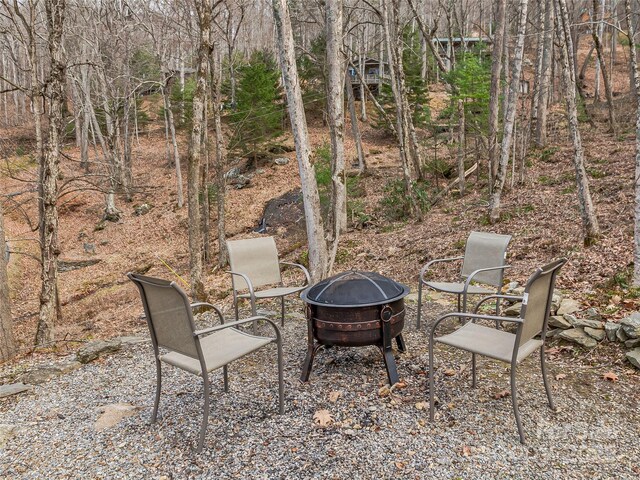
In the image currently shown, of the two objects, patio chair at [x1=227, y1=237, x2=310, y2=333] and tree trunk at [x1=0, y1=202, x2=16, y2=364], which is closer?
tree trunk at [x1=0, y1=202, x2=16, y2=364]

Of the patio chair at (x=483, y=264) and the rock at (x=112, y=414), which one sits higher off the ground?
the patio chair at (x=483, y=264)

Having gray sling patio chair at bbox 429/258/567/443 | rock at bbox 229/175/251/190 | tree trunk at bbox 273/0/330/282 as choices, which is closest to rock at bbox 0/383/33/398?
tree trunk at bbox 273/0/330/282

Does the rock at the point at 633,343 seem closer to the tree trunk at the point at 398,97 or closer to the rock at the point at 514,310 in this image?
the rock at the point at 514,310

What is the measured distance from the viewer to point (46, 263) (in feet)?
19.4

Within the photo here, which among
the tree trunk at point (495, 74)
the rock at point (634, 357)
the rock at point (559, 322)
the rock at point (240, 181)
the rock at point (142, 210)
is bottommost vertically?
the rock at point (634, 357)

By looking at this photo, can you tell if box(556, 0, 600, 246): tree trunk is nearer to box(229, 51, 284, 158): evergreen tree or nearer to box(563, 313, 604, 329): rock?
box(563, 313, 604, 329): rock

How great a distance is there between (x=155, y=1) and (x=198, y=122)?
1168cm

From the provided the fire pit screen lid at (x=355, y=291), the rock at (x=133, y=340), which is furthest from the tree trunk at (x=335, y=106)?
the rock at (x=133, y=340)

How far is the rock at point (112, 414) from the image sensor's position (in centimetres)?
323

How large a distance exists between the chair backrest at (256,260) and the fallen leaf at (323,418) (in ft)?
8.10

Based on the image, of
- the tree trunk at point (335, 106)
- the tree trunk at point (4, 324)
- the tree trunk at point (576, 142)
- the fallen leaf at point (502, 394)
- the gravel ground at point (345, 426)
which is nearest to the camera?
the gravel ground at point (345, 426)

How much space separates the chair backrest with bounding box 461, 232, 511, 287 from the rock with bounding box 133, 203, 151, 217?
1694 cm

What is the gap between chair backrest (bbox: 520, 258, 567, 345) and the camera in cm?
278

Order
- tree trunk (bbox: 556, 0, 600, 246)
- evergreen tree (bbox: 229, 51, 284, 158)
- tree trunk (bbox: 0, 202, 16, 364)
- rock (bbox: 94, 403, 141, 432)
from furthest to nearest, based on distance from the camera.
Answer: evergreen tree (bbox: 229, 51, 284, 158), tree trunk (bbox: 556, 0, 600, 246), tree trunk (bbox: 0, 202, 16, 364), rock (bbox: 94, 403, 141, 432)
